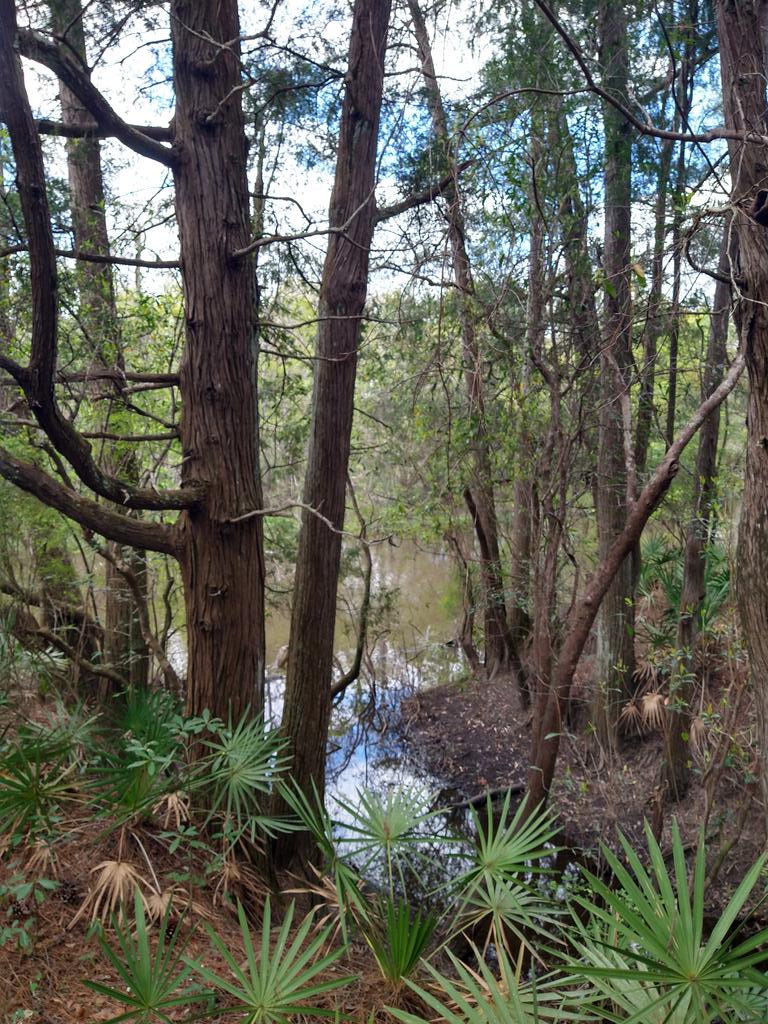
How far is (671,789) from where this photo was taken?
7047 mm

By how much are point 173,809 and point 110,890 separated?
0.69 m

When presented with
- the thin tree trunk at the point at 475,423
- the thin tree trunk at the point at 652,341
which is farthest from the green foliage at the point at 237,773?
the thin tree trunk at the point at 652,341

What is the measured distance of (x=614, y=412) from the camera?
22.5ft

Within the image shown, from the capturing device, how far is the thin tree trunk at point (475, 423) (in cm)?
578

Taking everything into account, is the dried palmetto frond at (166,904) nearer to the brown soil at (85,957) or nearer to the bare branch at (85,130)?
the brown soil at (85,957)

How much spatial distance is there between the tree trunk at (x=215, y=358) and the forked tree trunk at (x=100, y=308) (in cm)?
61

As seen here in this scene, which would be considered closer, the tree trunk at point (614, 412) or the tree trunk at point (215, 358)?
the tree trunk at point (215, 358)

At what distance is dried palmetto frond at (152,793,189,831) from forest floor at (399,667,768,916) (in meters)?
2.41

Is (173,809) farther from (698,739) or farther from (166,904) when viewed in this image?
(698,739)

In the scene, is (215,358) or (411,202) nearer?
(215,358)

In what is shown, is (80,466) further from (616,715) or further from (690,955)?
(616,715)

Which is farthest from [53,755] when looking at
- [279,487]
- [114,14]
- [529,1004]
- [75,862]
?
[279,487]

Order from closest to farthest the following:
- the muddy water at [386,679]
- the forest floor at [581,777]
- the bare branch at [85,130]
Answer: the bare branch at [85,130] → the forest floor at [581,777] → the muddy water at [386,679]

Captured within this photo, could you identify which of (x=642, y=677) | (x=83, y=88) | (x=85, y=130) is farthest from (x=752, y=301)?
(x=642, y=677)
